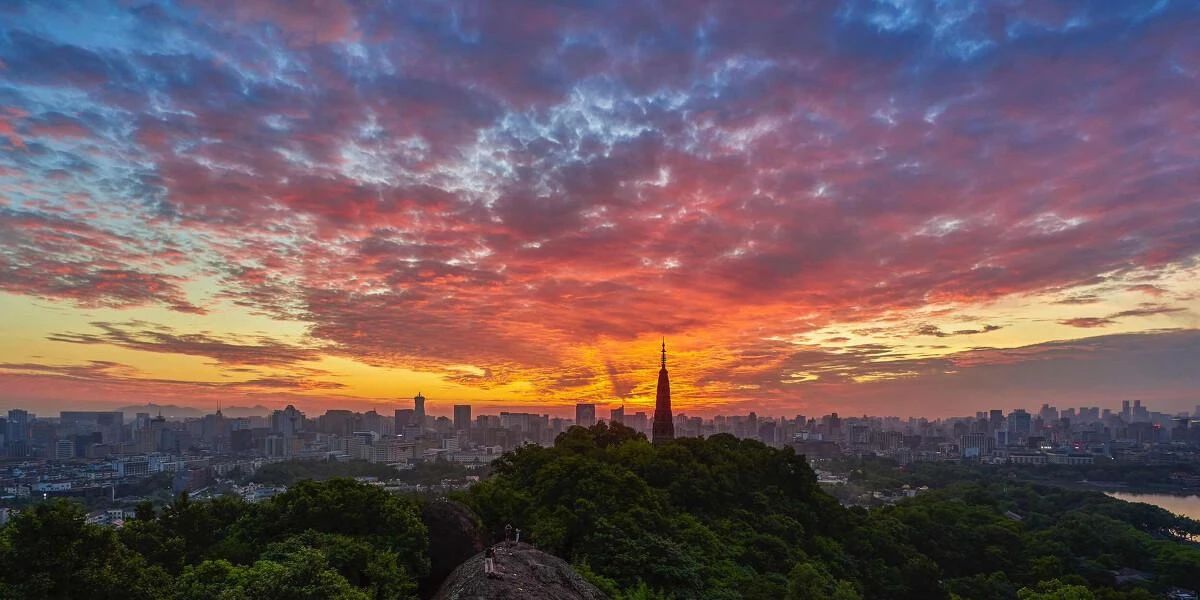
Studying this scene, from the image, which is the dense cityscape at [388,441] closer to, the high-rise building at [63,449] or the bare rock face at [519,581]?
the high-rise building at [63,449]

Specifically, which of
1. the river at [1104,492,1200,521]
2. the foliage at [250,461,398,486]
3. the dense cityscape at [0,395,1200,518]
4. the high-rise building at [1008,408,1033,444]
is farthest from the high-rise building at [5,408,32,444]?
the high-rise building at [1008,408,1033,444]

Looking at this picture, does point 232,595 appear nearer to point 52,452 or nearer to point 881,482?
point 881,482

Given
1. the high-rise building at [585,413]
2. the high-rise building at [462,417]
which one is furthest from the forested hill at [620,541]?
the high-rise building at [462,417]

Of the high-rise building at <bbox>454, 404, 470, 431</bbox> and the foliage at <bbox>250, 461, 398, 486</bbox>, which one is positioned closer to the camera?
the foliage at <bbox>250, 461, 398, 486</bbox>

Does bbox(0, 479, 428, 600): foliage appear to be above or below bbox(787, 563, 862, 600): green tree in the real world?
above

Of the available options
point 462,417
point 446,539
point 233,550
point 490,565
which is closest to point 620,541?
point 446,539

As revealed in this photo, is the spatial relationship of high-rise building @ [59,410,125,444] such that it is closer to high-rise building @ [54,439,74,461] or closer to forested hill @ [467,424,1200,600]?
high-rise building @ [54,439,74,461]

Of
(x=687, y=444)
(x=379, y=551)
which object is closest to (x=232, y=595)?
(x=379, y=551)
